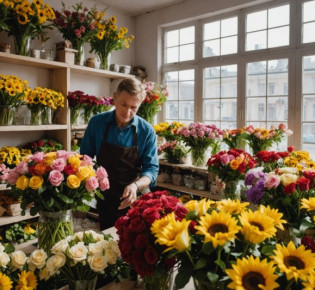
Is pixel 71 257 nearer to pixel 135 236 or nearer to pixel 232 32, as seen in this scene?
pixel 135 236

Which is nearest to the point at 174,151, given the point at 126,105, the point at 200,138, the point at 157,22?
the point at 200,138

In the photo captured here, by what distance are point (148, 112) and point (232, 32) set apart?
1423 millimetres

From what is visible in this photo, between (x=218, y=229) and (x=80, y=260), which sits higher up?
(x=218, y=229)

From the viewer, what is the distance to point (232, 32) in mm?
3816

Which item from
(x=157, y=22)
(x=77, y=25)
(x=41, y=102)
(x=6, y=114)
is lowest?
(x=6, y=114)

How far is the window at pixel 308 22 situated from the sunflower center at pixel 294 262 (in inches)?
121

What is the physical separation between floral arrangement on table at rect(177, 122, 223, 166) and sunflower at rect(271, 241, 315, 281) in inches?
90.7

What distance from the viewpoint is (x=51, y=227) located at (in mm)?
1262

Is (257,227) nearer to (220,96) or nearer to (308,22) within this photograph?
(308,22)

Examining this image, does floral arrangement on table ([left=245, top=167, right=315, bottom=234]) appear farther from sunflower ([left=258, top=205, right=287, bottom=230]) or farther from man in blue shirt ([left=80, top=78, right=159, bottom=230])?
man in blue shirt ([left=80, top=78, right=159, bottom=230])

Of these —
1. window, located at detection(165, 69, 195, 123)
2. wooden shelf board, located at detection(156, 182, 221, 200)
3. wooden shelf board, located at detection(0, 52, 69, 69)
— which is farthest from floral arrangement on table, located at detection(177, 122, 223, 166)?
wooden shelf board, located at detection(0, 52, 69, 69)

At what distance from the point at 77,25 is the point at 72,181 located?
8.60ft

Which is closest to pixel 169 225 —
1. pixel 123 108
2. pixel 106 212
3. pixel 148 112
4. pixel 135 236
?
pixel 135 236

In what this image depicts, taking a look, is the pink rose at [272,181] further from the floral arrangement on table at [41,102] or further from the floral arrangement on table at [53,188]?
the floral arrangement on table at [41,102]
